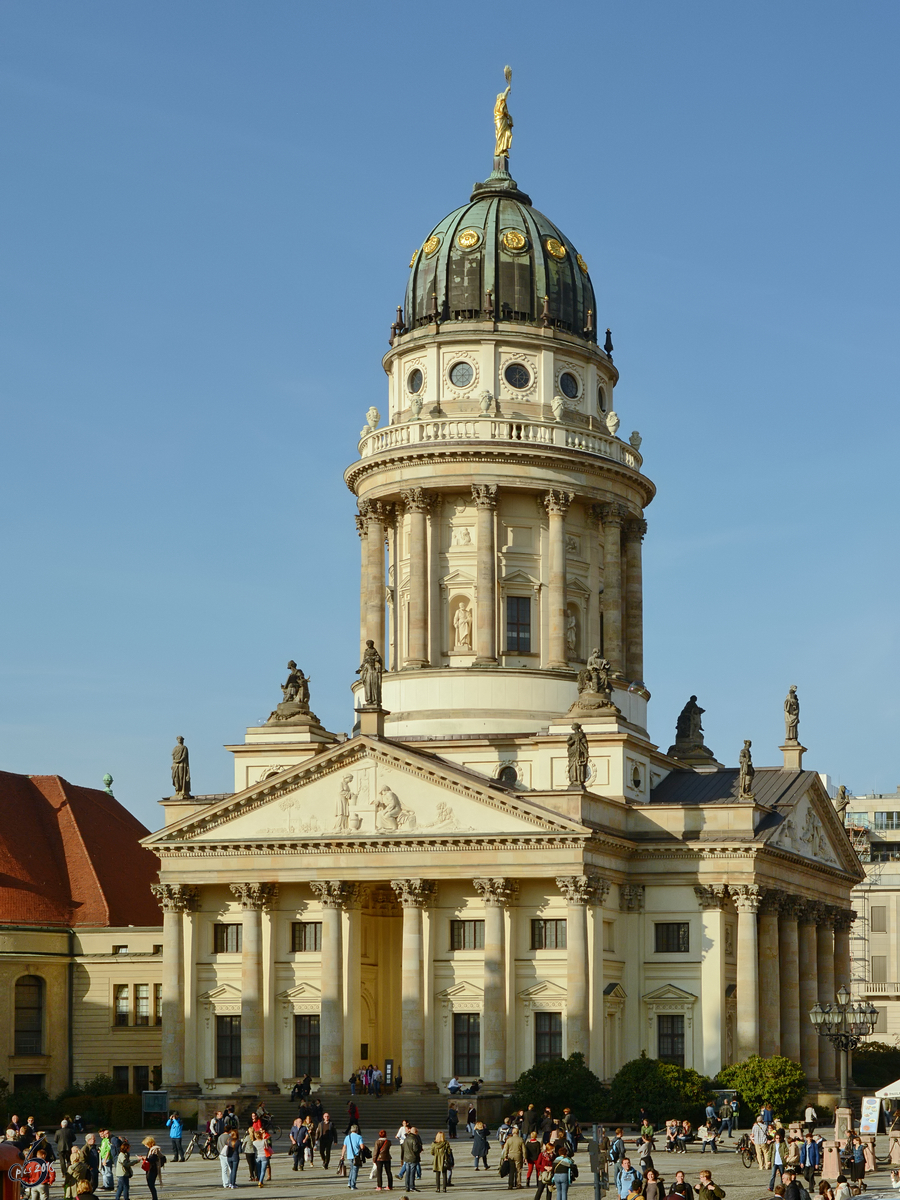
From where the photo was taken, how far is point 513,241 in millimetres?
94125

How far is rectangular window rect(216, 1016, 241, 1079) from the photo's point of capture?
81688 millimetres

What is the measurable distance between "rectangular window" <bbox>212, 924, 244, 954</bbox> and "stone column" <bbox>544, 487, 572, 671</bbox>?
17.4 metres

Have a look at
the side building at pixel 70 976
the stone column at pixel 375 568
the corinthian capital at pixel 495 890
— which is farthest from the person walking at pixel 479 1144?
the stone column at pixel 375 568

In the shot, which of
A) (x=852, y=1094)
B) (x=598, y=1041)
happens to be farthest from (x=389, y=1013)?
(x=852, y=1094)

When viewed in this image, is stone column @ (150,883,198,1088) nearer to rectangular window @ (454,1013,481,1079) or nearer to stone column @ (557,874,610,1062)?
rectangular window @ (454,1013,481,1079)

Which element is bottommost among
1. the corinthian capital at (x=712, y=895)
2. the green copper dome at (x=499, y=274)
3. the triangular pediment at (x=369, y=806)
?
the corinthian capital at (x=712, y=895)

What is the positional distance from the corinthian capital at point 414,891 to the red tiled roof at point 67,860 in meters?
16.4

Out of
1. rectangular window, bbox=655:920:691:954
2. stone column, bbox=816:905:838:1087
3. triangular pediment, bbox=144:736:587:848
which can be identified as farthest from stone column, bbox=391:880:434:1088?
Answer: stone column, bbox=816:905:838:1087

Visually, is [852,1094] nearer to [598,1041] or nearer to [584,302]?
[598,1041]

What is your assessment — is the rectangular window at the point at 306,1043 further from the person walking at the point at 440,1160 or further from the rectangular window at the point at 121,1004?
the person walking at the point at 440,1160

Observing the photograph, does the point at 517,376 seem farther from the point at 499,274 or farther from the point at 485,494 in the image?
the point at 485,494

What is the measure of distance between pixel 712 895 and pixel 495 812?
10.1 m

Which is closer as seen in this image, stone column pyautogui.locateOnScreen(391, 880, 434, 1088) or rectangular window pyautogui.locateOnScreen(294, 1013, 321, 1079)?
stone column pyautogui.locateOnScreen(391, 880, 434, 1088)

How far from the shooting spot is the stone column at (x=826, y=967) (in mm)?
93500
